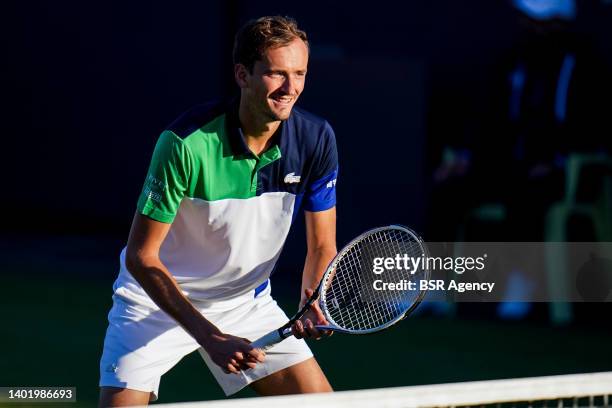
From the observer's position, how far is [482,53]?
8.57 metres

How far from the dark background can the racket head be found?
176 cm

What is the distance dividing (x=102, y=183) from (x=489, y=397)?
8360 mm

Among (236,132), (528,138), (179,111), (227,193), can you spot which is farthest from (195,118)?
(179,111)

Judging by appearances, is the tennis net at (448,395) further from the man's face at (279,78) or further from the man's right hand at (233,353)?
the man's face at (279,78)

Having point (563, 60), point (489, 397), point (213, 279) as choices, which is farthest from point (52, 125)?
point (489, 397)

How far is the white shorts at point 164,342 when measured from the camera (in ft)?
12.7

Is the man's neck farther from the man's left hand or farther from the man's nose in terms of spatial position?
the man's left hand

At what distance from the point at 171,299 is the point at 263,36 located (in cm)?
78

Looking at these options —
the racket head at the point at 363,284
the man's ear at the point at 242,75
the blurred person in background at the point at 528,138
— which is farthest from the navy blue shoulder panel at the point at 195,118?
the blurred person in background at the point at 528,138

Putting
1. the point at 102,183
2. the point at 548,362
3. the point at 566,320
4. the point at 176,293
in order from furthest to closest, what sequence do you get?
the point at 102,183, the point at 566,320, the point at 548,362, the point at 176,293

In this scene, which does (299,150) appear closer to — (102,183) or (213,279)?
(213,279)

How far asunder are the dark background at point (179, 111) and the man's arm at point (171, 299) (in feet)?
6.56

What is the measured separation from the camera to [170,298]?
11.9 ft

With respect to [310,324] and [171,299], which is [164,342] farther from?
[310,324]
